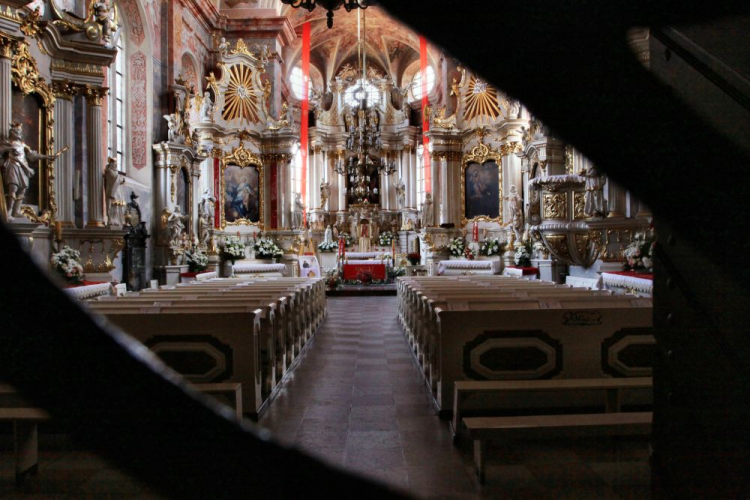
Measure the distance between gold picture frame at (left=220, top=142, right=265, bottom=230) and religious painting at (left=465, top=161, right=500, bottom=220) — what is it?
7.72 m

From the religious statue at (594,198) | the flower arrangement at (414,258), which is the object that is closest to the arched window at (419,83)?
the flower arrangement at (414,258)

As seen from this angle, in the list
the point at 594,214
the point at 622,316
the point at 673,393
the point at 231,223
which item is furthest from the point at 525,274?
the point at 673,393

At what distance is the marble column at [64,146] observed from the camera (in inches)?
382

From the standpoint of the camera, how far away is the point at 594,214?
8898 mm

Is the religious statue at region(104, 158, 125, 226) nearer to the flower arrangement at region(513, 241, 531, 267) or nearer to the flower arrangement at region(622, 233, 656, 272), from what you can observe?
the flower arrangement at region(622, 233, 656, 272)

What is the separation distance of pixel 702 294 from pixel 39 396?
2.63ft

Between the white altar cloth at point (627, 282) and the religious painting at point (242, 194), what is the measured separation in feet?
46.2

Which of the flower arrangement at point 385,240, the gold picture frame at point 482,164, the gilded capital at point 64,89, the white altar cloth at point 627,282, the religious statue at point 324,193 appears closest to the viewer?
the white altar cloth at point 627,282

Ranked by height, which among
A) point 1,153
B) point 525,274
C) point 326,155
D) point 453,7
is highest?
point 326,155

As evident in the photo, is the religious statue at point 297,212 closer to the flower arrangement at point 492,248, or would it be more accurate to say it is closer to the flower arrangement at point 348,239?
the flower arrangement at point 348,239

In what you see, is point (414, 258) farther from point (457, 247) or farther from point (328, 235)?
point (328, 235)

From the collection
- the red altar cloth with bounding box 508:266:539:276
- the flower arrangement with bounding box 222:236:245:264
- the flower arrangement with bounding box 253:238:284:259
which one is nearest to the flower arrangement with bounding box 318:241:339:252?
the flower arrangement with bounding box 253:238:284:259

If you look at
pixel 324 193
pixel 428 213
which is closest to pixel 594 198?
pixel 428 213

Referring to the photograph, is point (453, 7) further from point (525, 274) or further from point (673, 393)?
point (525, 274)
